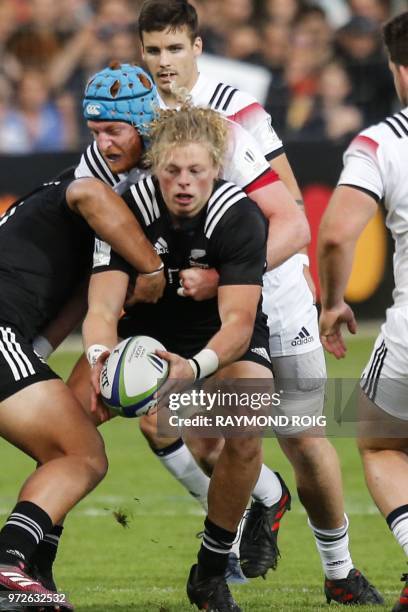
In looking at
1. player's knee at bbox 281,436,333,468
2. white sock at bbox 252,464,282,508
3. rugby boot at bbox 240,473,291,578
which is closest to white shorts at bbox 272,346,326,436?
player's knee at bbox 281,436,333,468

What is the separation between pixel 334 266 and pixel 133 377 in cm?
97

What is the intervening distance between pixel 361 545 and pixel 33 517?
2.98 meters

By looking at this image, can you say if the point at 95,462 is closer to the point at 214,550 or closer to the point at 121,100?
the point at 214,550

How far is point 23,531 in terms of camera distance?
519 cm

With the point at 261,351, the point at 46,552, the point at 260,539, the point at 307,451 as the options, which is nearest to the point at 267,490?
the point at 260,539

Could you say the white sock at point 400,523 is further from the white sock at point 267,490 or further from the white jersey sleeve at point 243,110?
the white jersey sleeve at point 243,110

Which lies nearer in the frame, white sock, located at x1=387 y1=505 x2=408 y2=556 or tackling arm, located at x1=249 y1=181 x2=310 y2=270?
white sock, located at x1=387 y1=505 x2=408 y2=556

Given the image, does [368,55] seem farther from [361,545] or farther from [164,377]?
[164,377]

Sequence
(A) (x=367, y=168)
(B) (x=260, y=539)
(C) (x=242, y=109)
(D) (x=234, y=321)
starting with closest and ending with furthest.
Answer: (A) (x=367, y=168) → (D) (x=234, y=321) → (C) (x=242, y=109) → (B) (x=260, y=539)

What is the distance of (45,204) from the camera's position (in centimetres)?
580

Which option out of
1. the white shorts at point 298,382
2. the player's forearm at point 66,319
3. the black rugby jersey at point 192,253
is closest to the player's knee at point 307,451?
the white shorts at point 298,382

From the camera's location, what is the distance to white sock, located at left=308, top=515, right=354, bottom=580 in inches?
249

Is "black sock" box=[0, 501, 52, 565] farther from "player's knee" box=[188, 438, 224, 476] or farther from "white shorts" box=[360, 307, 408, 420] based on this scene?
"player's knee" box=[188, 438, 224, 476]

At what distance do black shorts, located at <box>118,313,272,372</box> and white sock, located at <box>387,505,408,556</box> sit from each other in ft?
2.76
